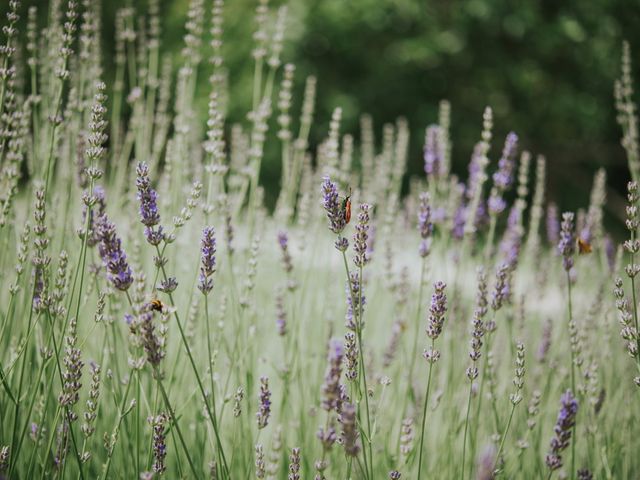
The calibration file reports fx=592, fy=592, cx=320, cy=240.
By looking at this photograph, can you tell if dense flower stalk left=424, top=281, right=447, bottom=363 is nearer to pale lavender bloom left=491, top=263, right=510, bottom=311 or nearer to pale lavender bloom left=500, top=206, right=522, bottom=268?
pale lavender bloom left=491, top=263, right=510, bottom=311

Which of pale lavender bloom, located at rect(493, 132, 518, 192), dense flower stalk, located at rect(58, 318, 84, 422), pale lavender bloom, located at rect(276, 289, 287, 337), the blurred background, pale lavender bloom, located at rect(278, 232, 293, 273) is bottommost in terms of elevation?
dense flower stalk, located at rect(58, 318, 84, 422)

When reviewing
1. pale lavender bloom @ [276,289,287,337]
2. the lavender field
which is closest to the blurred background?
the lavender field

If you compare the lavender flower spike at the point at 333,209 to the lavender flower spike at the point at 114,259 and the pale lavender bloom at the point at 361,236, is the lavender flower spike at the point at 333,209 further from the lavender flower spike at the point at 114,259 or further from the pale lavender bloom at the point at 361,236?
the lavender flower spike at the point at 114,259

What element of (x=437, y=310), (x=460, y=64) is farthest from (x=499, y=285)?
(x=460, y=64)

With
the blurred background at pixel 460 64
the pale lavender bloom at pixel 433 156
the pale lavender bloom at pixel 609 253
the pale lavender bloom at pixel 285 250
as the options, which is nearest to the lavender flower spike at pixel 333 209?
the pale lavender bloom at pixel 285 250

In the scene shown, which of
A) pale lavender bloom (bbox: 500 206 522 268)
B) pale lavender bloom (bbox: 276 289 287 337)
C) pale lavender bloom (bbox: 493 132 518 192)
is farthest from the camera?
pale lavender bloom (bbox: 500 206 522 268)

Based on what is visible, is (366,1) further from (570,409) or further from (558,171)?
(570,409)

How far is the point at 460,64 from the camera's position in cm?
1149

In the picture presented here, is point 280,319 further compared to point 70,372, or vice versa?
point 280,319

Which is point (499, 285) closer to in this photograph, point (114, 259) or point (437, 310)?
point (437, 310)

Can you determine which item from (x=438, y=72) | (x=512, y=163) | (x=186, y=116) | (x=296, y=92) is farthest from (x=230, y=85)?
(x=512, y=163)

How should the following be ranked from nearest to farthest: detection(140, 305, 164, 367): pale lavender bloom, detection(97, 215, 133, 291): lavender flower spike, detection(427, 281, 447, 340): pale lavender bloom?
detection(140, 305, 164, 367): pale lavender bloom < detection(97, 215, 133, 291): lavender flower spike < detection(427, 281, 447, 340): pale lavender bloom

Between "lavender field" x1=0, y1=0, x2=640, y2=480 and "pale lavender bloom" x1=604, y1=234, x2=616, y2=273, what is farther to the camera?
"pale lavender bloom" x1=604, y1=234, x2=616, y2=273

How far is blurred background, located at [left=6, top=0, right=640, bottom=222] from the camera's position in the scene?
32.7 feet
